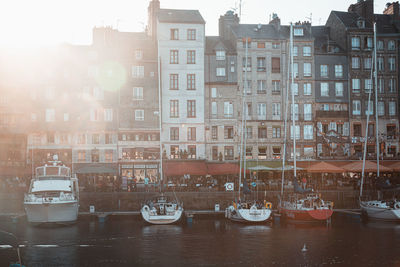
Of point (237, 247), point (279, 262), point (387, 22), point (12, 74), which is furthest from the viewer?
point (387, 22)

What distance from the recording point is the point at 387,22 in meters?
73.4

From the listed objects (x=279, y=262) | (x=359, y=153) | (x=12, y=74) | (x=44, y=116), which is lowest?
(x=279, y=262)

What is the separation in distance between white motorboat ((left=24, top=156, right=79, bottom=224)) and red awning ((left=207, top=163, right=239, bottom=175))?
15649 millimetres

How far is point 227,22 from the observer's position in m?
72.2

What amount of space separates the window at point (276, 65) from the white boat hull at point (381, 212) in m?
24.0

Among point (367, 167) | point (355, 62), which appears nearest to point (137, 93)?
point (355, 62)

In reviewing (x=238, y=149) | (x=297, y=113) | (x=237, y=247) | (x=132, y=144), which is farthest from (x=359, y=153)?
(x=237, y=247)

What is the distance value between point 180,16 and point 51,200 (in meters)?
31.4

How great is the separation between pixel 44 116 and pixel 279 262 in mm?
40234

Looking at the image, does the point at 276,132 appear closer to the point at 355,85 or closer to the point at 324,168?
the point at 324,168

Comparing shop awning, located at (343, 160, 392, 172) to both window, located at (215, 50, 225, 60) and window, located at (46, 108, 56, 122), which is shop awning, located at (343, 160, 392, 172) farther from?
window, located at (46, 108, 56, 122)

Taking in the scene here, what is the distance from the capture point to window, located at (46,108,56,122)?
65.0 m

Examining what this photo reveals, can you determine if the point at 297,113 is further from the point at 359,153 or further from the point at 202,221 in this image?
the point at 202,221

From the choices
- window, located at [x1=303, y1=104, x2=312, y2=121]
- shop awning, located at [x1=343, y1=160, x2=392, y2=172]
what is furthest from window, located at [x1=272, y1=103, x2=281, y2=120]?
shop awning, located at [x1=343, y1=160, x2=392, y2=172]
